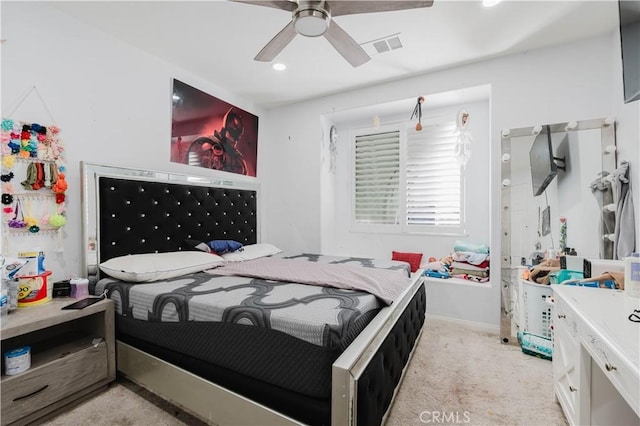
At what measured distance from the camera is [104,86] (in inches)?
88.4

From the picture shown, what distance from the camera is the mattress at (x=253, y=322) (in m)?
1.17

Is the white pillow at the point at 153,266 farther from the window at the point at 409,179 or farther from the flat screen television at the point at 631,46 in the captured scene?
the flat screen television at the point at 631,46

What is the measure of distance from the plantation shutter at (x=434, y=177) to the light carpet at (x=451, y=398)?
Result: 158 cm

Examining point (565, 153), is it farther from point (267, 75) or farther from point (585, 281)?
point (267, 75)

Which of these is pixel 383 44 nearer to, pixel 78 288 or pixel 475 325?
pixel 475 325

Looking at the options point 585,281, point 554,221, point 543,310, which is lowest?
point 543,310

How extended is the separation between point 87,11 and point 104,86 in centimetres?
49

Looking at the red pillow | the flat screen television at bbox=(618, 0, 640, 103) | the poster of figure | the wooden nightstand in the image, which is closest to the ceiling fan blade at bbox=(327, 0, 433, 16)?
the flat screen television at bbox=(618, 0, 640, 103)

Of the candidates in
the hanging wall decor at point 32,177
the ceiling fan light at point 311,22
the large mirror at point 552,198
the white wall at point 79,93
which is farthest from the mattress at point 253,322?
the large mirror at point 552,198

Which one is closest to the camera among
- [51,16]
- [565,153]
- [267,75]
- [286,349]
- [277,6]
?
[286,349]

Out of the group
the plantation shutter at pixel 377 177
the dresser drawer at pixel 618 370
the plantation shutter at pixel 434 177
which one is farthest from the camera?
the plantation shutter at pixel 377 177

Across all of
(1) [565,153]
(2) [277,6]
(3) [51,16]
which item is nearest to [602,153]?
(1) [565,153]

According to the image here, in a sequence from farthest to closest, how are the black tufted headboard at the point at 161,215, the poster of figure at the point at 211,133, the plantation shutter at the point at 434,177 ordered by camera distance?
the plantation shutter at the point at 434,177
the poster of figure at the point at 211,133
the black tufted headboard at the point at 161,215

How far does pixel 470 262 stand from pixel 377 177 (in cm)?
152
